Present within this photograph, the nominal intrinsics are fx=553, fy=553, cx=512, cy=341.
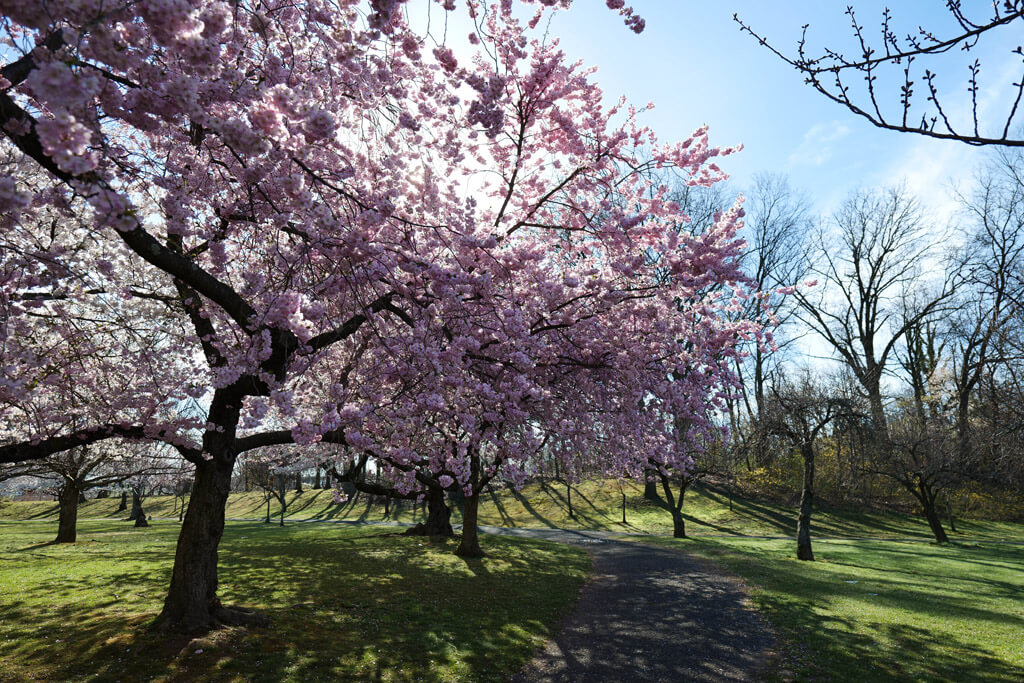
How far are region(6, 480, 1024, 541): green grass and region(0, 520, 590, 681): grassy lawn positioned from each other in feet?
50.7

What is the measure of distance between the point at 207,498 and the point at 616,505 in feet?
104

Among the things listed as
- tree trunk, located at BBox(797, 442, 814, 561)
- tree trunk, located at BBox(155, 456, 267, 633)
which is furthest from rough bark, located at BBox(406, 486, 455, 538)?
tree trunk, located at BBox(155, 456, 267, 633)

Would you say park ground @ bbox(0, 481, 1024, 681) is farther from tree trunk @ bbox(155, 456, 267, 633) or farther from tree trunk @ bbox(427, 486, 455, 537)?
tree trunk @ bbox(427, 486, 455, 537)

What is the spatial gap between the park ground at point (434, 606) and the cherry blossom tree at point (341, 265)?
1503 millimetres

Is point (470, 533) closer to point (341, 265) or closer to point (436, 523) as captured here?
point (436, 523)

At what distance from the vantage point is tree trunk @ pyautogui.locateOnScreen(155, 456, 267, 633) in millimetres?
8344

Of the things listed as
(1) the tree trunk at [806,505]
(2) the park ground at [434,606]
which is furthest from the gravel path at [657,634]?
(1) the tree trunk at [806,505]

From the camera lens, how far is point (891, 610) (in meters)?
11.5

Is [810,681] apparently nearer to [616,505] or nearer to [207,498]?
[207,498]

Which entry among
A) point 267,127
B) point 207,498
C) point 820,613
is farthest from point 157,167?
point 820,613

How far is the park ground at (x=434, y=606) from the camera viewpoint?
298 inches

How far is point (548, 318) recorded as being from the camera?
342 inches

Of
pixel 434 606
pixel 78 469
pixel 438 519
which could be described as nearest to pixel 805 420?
pixel 434 606

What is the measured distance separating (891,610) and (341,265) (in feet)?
42.0
